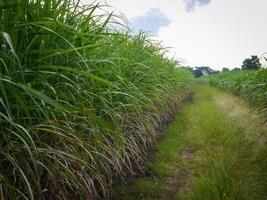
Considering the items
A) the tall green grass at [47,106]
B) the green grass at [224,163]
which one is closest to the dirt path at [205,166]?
the green grass at [224,163]

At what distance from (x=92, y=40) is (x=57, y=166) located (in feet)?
3.31

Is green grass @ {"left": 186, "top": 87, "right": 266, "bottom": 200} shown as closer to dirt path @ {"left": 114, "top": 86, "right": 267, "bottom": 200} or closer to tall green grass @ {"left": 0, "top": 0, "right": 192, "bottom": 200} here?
dirt path @ {"left": 114, "top": 86, "right": 267, "bottom": 200}

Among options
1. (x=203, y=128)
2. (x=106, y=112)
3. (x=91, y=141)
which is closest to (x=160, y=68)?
(x=203, y=128)

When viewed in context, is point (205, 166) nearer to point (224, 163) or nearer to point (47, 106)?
point (224, 163)

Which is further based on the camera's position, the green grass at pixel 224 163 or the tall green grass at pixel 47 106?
the green grass at pixel 224 163

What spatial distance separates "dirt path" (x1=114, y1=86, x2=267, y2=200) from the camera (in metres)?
2.81

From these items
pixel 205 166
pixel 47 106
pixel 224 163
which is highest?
pixel 47 106

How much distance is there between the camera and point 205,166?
3.94 meters

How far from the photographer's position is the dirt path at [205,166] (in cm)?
281

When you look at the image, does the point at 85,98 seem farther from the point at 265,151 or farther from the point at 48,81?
the point at 265,151

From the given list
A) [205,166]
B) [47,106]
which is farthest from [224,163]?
[47,106]

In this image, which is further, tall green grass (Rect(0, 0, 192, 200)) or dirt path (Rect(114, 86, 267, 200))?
dirt path (Rect(114, 86, 267, 200))

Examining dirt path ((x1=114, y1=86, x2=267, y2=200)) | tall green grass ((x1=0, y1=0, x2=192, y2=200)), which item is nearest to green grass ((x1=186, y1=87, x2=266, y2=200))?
dirt path ((x1=114, y1=86, x2=267, y2=200))

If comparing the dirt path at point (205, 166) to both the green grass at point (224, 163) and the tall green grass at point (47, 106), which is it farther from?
the tall green grass at point (47, 106)
